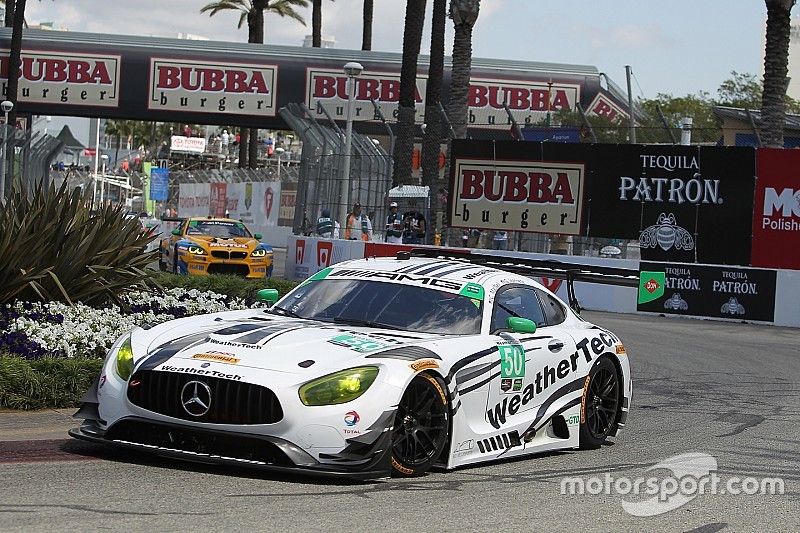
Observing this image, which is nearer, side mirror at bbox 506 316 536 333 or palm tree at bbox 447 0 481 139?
side mirror at bbox 506 316 536 333

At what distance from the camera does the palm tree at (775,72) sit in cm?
2839

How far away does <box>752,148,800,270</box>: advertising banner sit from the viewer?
25.9 m

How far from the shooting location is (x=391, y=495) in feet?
24.3

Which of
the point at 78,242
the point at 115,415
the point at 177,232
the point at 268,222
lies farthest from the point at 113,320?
the point at 268,222

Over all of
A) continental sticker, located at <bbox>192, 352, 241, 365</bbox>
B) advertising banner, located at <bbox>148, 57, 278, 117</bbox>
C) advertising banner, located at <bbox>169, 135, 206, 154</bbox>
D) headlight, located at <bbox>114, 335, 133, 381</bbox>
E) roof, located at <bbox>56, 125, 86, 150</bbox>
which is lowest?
headlight, located at <bbox>114, 335, 133, 381</bbox>

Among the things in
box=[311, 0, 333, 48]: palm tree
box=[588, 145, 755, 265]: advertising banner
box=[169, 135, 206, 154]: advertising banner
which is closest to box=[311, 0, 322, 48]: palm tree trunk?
box=[311, 0, 333, 48]: palm tree

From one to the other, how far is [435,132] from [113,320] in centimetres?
2968

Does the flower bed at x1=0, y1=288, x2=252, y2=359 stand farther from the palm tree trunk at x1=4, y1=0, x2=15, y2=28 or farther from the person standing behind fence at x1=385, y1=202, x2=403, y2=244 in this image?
the palm tree trunk at x1=4, y1=0, x2=15, y2=28

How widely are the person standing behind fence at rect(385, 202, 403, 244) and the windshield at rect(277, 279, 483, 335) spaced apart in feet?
71.0

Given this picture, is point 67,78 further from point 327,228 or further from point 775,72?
point 775,72

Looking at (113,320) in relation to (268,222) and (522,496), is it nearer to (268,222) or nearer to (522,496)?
(522,496)

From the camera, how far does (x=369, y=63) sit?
52156 mm

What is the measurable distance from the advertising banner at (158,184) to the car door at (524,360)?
261 feet

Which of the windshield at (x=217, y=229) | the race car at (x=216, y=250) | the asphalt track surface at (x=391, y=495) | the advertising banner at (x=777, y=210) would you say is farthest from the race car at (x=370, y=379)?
the windshield at (x=217, y=229)
